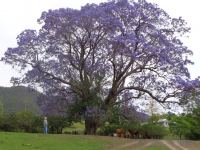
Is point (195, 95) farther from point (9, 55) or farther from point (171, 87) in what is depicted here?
point (9, 55)

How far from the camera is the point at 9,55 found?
39.5 meters

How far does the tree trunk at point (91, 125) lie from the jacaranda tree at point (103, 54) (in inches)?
1.0

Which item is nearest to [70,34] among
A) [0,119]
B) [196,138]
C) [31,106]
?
[0,119]

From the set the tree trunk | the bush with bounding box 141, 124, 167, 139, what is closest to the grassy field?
the tree trunk

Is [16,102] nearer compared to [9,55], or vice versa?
[9,55]

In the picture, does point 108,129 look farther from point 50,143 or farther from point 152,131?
point 50,143

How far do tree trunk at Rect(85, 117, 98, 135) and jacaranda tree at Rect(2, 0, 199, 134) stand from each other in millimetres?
25

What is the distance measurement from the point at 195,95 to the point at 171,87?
2049mm

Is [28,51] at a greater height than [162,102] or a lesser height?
greater

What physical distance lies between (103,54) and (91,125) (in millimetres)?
5895

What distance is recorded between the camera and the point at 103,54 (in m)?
38.7

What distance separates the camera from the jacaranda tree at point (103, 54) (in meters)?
37.7

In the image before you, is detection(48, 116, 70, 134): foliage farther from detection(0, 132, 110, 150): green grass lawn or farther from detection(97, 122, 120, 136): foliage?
detection(0, 132, 110, 150): green grass lawn

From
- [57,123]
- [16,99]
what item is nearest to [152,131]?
[57,123]
